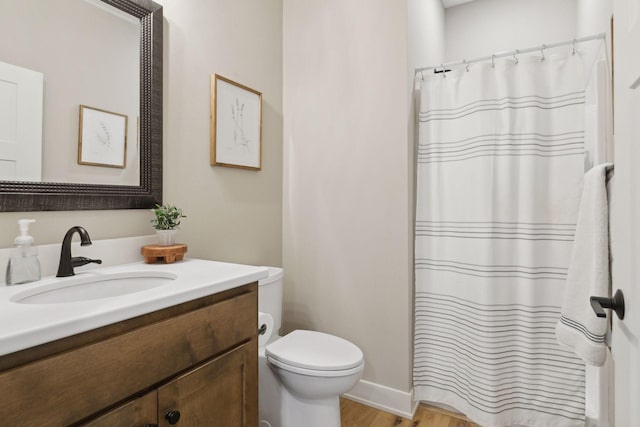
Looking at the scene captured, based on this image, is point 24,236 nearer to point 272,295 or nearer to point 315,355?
point 272,295

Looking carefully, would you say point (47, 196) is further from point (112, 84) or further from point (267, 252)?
point (267, 252)

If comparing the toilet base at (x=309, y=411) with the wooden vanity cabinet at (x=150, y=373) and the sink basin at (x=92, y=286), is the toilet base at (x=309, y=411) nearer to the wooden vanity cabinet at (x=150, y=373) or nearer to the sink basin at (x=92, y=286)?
the wooden vanity cabinet at (x=150, y=373)

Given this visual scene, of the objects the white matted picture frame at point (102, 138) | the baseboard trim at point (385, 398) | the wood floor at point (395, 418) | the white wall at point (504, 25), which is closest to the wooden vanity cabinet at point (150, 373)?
the white matted picture frame at point (102, 138)

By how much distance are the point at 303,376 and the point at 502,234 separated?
1150 millimetres

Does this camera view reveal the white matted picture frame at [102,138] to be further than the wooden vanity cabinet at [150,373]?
Yes

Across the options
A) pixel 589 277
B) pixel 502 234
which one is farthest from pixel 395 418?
pixel 589 277

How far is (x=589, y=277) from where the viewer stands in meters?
1.03

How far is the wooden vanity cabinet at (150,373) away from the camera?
2.10 feet

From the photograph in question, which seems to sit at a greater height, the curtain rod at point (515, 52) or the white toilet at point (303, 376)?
the curtain rod at point (515, 52)

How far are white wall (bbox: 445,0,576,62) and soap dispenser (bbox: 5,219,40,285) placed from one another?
2.92m

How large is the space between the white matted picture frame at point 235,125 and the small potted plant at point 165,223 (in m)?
0.38

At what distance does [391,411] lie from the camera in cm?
187

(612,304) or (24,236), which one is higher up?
(24,236)

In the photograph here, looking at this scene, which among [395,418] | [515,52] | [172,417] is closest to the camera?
[172,417]
